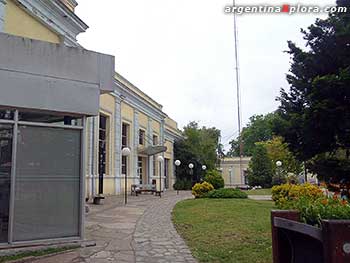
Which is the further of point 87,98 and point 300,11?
point 300,11

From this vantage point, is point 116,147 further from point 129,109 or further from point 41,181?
point 41,181

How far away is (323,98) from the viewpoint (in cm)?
591

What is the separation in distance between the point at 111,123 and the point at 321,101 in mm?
16440

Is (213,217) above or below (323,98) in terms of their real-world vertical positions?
below

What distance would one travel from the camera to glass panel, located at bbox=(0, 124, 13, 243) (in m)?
6.25

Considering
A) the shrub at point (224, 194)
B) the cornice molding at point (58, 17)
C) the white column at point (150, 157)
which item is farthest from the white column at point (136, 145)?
the cornice molding at point (58, 17)

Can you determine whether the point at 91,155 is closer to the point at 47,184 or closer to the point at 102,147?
the point at 102,147

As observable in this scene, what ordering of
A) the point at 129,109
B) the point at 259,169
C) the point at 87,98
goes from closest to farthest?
the point at 87,98, the point at 129,109, the point at 259,169

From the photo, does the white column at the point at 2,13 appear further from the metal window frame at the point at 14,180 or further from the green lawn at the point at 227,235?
the green lawn at the point at 227,235

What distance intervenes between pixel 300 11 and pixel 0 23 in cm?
783

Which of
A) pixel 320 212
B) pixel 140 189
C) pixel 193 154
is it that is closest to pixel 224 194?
pixel 140 189

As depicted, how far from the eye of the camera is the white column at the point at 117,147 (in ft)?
70.5

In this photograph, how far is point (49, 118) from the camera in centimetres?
699

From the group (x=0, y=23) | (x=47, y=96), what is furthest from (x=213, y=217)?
(x=0, y=23)
